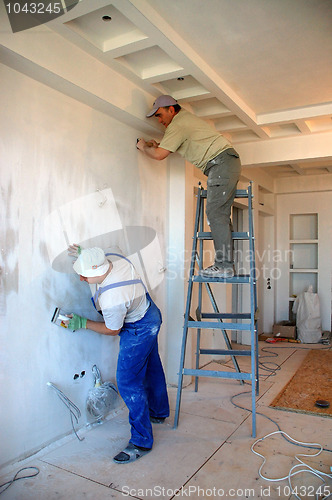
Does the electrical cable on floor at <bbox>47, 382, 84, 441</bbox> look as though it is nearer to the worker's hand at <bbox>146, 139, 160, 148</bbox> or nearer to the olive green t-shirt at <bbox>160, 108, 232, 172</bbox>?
the olive green t-shirt at <bbox>160, 108, 232, 172</bbox>

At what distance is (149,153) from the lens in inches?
128

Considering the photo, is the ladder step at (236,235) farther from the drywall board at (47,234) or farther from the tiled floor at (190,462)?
the tiled floor at (190,462)

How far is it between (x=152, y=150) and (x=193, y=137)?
35cm

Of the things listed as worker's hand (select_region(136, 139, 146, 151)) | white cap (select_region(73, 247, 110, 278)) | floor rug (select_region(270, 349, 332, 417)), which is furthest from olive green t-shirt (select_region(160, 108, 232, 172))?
floor rug (select_region(270, 349, 332, 417))

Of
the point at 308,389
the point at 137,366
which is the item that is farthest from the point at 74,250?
the point at 308,389

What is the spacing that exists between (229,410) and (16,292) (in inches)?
79.2

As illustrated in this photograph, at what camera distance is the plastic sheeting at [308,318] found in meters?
6.16

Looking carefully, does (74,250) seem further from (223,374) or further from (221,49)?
(221,49)

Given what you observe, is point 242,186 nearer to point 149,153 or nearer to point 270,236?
point 270,236

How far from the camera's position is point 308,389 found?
150 inches

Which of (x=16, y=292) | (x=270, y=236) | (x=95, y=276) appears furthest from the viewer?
(x=270, y=236)

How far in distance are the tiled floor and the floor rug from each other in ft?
0.44

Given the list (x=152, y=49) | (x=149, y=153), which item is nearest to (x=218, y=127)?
(x=149, y=153)

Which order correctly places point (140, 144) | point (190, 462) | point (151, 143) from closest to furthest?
point (190, 462) → point (140, 144) → point (151, 143)
